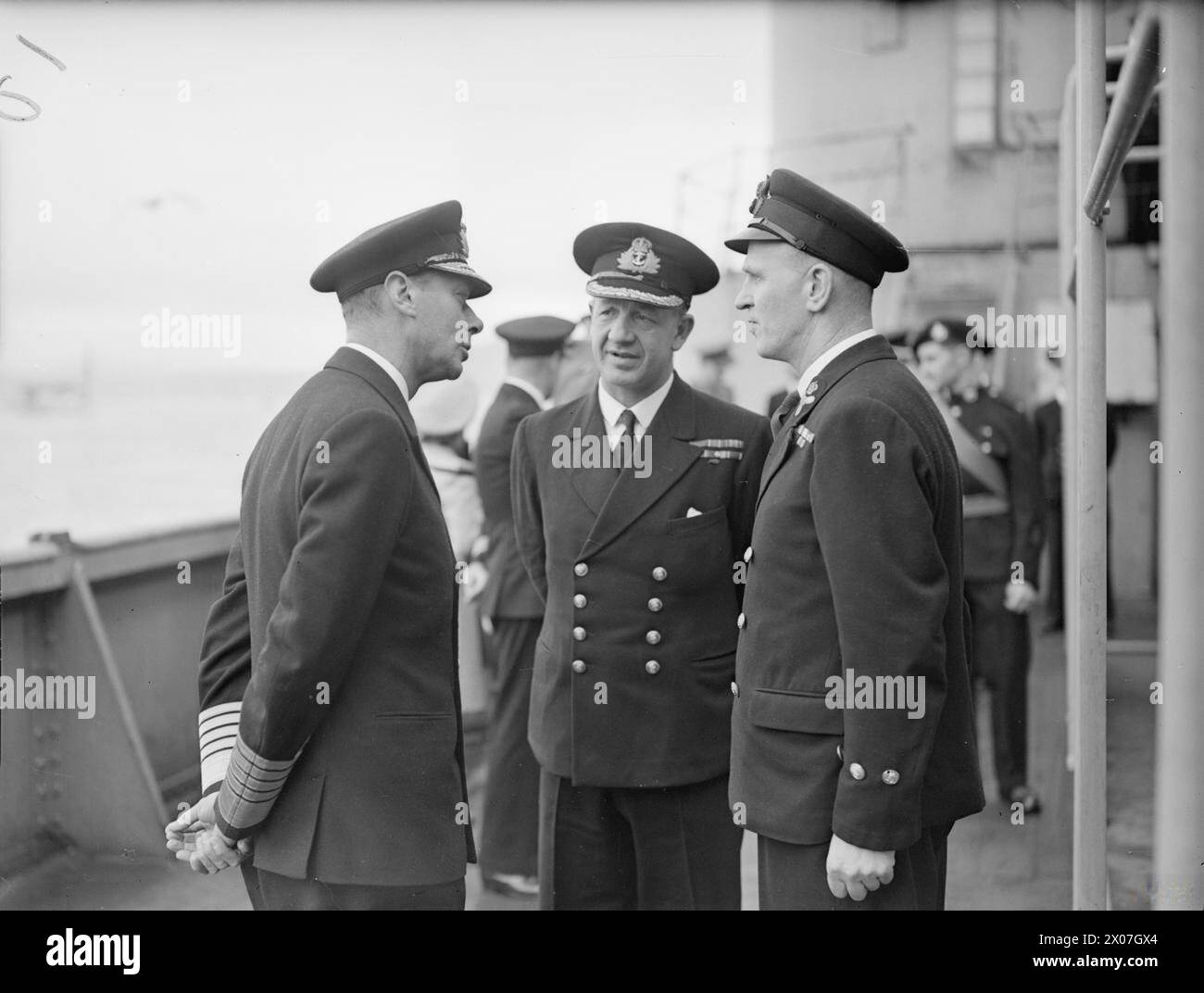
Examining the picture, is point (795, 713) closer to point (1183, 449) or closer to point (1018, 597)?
point (1183, 449)

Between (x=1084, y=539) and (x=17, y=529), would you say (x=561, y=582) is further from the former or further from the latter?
(x=17, y=529)

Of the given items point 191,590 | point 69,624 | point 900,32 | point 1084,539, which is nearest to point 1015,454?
point 900,32

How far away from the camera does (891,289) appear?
775cm

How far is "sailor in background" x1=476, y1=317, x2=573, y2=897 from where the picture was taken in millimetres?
4176

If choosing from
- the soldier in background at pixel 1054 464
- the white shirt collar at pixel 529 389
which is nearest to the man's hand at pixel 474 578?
the white shirt collar at pixel 529 389

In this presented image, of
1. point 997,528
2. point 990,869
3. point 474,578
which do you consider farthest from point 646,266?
point 997,528

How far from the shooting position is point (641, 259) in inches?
122

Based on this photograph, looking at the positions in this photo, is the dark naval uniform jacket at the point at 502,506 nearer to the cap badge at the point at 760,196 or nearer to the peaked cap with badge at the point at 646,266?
the peaked cap with badge at the point at 646,266

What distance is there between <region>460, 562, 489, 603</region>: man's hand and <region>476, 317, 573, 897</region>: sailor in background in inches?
9.7

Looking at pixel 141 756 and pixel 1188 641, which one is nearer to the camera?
pixel 1188 641

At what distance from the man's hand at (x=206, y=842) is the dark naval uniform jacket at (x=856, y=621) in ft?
2.94

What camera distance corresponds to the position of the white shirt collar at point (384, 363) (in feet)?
8.12

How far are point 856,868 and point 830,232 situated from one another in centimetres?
110
